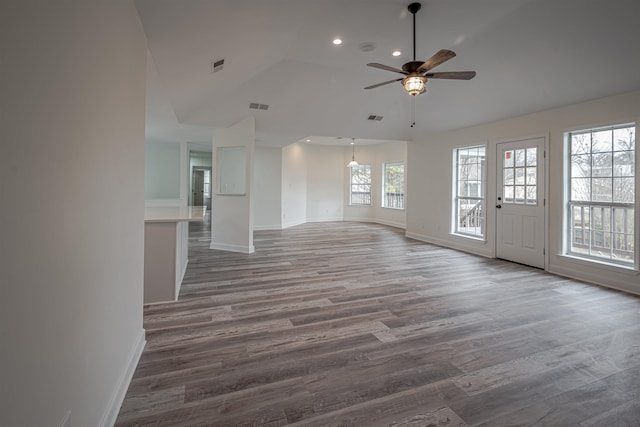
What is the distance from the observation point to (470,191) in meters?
6.61

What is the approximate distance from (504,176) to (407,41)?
10.4ft

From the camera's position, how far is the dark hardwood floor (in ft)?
5.88

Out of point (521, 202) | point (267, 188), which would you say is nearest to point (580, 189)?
point (521, 202)

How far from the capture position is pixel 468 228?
675 centimetres

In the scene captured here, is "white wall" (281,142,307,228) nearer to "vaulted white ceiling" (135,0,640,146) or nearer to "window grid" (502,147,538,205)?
"vaulted white ceiling" (135,0,640,146)

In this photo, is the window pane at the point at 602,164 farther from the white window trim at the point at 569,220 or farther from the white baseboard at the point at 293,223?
the white baseboard at the point at 293,223

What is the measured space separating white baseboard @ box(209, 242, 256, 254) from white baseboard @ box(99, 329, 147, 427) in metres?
3.65

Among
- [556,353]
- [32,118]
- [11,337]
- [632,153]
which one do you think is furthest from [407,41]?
[11,337]

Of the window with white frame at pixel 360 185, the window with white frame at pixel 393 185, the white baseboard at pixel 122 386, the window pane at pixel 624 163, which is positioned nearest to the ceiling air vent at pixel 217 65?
the white baseboard at pixel 122 386

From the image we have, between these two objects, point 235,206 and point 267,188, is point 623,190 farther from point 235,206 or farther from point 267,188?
point 267,188

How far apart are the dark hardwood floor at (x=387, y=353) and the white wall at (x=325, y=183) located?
23.6ft

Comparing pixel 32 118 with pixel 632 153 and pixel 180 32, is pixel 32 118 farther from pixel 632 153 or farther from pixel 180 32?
pixel 632 153

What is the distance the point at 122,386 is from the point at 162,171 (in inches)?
328

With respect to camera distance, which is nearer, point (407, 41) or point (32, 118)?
point (32, 118)
